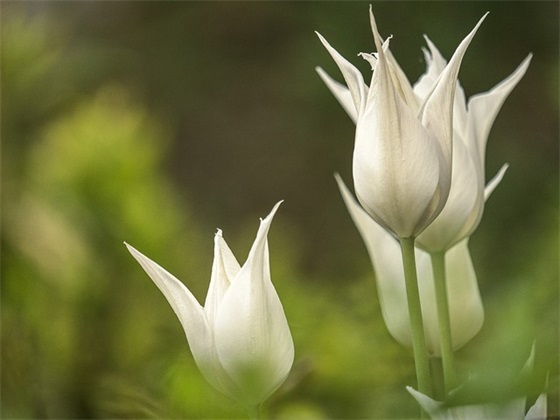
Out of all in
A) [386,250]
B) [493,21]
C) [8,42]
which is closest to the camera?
[386,250]

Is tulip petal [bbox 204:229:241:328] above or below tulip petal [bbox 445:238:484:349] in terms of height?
above

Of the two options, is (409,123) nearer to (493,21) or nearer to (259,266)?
(259,266)

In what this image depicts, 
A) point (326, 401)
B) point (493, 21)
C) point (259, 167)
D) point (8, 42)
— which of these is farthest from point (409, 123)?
point (259, 167)

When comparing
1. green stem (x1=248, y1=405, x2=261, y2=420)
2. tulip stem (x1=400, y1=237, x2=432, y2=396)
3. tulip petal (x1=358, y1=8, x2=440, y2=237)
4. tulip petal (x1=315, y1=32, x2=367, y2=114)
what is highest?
tulip petal (x1=315, y1=32, x2=367, y2=114)

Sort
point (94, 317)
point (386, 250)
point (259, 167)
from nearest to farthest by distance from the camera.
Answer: point (386, 250), point (94, 317), point (259, 167)

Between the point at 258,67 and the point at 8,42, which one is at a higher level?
the point at 258,67
